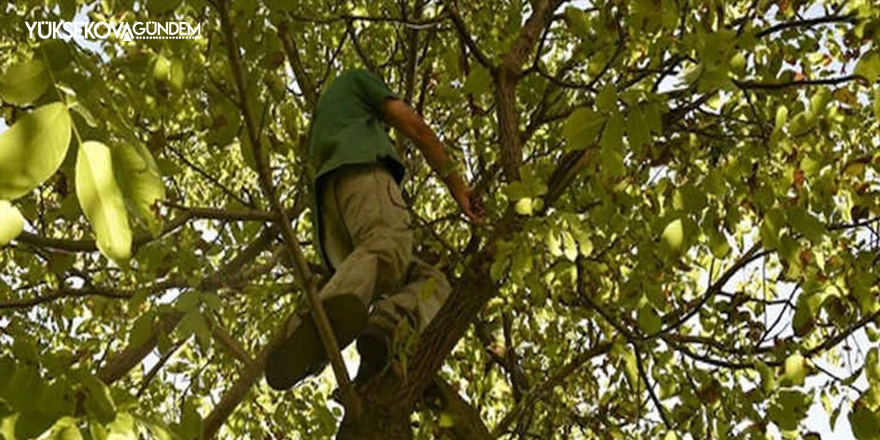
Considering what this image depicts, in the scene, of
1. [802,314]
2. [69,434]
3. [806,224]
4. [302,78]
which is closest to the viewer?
[69,434]

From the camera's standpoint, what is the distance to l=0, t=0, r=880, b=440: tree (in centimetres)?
194

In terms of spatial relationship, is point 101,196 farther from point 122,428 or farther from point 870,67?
point 870,67

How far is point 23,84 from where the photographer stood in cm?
140

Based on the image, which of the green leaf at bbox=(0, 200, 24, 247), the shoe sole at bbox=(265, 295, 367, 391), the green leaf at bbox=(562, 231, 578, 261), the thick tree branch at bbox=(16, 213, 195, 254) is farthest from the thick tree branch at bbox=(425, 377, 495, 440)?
the green leaf at bbox=(0, 200, 24, 247)

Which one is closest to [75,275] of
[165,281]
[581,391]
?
[165,281]

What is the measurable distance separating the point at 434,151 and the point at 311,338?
995mm

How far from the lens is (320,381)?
729cm

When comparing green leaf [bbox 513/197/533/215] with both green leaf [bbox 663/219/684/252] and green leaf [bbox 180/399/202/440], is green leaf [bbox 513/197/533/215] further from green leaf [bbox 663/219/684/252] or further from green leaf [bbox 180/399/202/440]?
green leaf [bbox 180/399/202/440]

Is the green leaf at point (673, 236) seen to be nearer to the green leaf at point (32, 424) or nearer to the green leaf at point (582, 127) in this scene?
the green leaf at point (582, 127)

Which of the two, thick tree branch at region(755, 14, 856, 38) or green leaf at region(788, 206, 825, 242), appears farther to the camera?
thick tree branch at region(755, 14, 856, 38)

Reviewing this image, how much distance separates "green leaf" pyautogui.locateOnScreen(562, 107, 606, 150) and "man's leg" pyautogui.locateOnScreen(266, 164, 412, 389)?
1510 millimetres

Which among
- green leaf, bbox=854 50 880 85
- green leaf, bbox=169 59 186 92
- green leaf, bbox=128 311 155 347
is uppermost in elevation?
green leaf, bbox=854 50 880 85

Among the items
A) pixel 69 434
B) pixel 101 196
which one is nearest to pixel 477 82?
pixel 69 434

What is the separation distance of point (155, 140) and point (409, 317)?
128 cm
